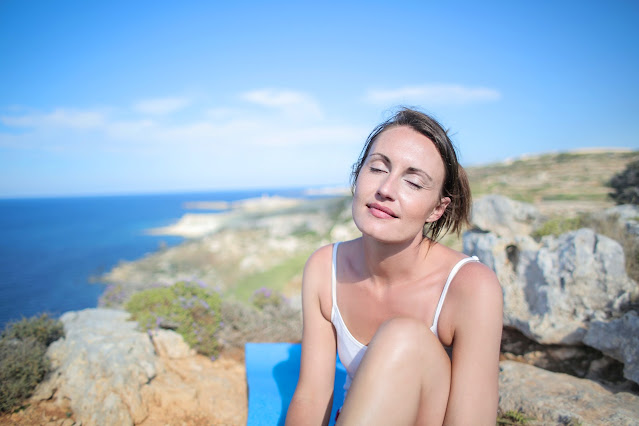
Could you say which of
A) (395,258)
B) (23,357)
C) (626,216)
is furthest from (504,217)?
(23,357)

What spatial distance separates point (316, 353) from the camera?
2.29 metres

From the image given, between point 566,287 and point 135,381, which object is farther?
point 566,287

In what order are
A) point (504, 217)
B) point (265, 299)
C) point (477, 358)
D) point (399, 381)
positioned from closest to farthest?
point (399, 381) → point (477, 358) → point (504, 217) → point (265, 299)

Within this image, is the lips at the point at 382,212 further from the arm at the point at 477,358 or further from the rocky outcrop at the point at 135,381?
the rocky outcrop at the point at 135,381

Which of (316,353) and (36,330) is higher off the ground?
(316,353)

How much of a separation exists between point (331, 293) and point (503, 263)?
272cm

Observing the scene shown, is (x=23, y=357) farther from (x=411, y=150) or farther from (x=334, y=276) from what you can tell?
(x=411, y=150)

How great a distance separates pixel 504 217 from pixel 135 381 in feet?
16.7

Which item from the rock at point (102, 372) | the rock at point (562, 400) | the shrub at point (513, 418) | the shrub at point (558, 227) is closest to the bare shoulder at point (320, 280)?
the shrub at point (513, 418)

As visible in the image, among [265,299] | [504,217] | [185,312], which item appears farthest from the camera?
[265,299]

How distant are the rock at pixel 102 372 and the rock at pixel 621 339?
12.5 feet

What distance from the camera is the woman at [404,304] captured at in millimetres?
1621

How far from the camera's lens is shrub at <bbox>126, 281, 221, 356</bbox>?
13.8 ft

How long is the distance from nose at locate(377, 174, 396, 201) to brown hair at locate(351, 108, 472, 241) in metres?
0.33
